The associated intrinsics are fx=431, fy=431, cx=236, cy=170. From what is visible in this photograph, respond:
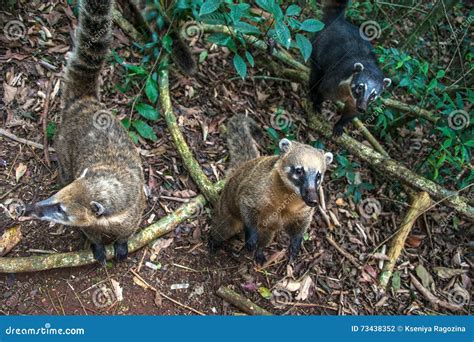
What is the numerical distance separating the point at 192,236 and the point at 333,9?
398 centimetres

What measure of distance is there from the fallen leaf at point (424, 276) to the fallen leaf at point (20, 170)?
4554mm

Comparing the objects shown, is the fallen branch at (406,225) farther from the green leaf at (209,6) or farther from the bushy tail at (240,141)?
the green leaf at (209,6)

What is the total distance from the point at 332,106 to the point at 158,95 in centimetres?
286

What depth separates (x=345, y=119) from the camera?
5.75m

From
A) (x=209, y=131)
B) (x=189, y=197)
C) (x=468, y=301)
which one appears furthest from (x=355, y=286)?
(x=209, y=131)

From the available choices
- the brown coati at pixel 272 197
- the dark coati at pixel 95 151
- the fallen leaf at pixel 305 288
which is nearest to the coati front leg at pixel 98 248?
the dark coati at pixel 95 151

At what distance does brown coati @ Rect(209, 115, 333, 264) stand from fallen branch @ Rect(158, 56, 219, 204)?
1.09 feet

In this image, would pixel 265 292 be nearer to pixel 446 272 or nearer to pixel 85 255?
pixel 85 255

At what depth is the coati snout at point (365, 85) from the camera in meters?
5.39

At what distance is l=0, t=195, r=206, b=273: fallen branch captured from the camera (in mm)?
3809

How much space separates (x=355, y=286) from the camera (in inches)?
189

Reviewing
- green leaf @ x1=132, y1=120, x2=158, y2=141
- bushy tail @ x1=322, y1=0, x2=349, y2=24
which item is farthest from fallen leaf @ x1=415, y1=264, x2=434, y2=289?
bushy tail @ x1=322, y1=0, x2=349, y2=24

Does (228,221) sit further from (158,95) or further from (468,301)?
(468,301)

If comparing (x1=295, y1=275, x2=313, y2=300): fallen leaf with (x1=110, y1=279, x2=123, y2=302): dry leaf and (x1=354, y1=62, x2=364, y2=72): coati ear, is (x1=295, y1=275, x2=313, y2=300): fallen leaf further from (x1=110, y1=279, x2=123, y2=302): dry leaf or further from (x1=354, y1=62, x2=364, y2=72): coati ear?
(x1=354, y1=62, x2=364, y2=72): coati ear
